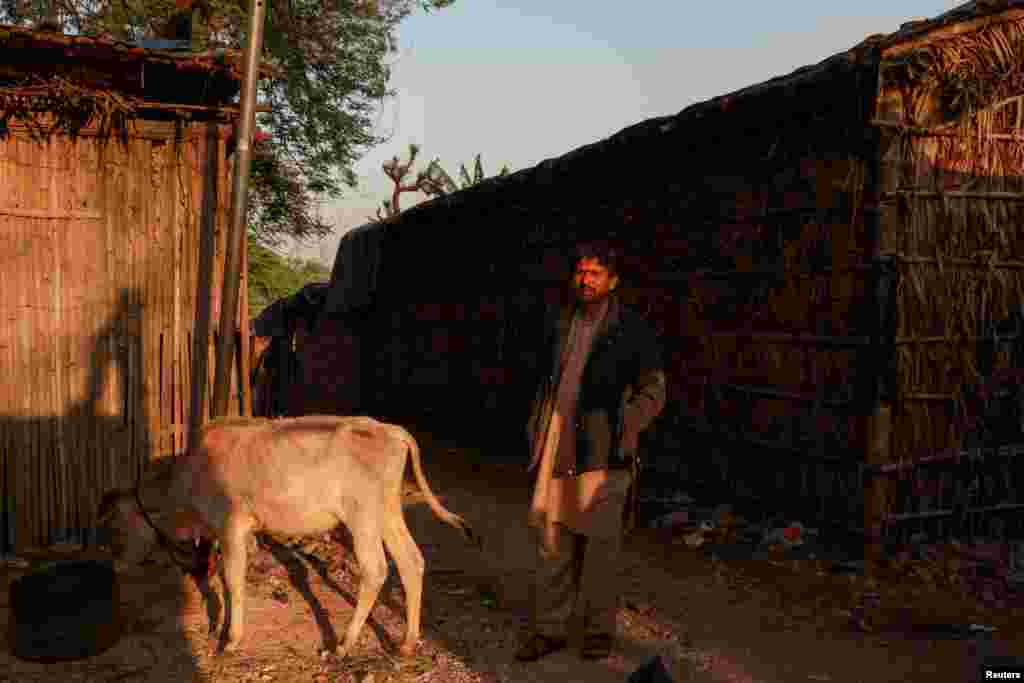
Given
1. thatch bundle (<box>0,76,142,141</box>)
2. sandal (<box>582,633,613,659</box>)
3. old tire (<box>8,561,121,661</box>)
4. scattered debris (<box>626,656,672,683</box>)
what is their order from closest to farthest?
1. scattered debris (<box>626,656,672,683</box>)
2. old tire (<box>8,561,121,661</box>)
3. sandal (<box>582,633,613,659</box>)
4. thatch bundle (<box>0,76,142,141</box>)

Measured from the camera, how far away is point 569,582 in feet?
15.1

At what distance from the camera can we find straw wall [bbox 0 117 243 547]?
6.06m

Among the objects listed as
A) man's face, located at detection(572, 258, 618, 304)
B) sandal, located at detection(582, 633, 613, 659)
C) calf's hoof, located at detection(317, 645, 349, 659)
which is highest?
man's face, located at detection(572, 258, 618, 304)

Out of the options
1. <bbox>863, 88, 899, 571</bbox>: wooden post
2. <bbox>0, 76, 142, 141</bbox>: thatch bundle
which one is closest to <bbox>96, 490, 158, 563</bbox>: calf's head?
<bbox>0, 76, 142, 141</bbox>: thatch bundle

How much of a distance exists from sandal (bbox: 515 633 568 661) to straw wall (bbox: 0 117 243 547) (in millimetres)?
3446

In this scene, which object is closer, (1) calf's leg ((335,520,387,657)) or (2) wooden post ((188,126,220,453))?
(1) calf's leg ((335,520,387,657))

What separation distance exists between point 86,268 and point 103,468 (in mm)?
1495

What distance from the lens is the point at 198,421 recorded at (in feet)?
21.2

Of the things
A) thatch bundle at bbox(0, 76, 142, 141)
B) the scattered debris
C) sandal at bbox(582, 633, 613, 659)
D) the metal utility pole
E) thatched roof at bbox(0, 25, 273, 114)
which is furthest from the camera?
thatched roof at bbox(0, 25, 273, 114)

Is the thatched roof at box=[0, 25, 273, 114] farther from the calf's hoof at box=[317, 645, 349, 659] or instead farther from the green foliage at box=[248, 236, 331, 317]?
the green foliage at box=[248, 236, 331, 317]

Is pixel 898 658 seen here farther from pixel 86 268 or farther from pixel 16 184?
pixel 16 184

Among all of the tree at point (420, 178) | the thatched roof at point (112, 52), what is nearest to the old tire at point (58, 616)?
the thatched roof at point (112, 52)

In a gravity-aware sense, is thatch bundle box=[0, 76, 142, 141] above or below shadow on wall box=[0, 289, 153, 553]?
above

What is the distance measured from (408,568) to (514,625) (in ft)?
2.85
